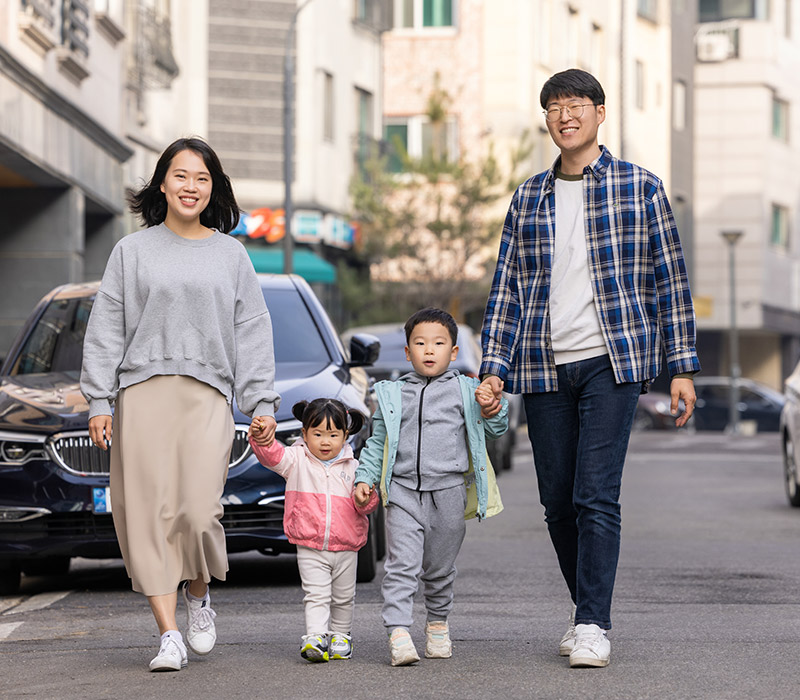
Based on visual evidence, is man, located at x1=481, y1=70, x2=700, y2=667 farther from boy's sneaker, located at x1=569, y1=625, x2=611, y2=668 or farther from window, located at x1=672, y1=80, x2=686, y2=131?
window, located at x1=672, y1=80, x2=686, y2=131

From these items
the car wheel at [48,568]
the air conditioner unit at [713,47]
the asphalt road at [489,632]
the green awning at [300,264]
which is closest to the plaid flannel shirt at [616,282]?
the asphalt road at [489,632]

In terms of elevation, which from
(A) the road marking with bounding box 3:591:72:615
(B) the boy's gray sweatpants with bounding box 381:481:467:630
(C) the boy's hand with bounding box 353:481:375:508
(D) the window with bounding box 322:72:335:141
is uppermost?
(D) the window with bounding box 322:72:335:141

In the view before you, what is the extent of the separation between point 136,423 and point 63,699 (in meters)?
1.06

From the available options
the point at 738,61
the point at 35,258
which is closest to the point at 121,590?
the point at 35,258

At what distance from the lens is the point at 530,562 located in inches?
416

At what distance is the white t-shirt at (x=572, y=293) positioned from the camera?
638 centimetres

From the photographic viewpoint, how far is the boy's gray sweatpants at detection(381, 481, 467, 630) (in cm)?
630

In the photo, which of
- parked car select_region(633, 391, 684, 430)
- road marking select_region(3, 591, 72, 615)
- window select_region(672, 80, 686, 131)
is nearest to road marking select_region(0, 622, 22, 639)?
road marking select_region(3, 591, 72, 615)

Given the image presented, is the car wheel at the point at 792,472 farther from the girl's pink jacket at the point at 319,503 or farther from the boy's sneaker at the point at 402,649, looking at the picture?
the boy's sneaker at the point at 402,649

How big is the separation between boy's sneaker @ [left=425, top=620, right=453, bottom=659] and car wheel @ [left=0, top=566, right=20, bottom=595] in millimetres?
3651

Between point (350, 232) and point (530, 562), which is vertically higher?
point (350, 232)

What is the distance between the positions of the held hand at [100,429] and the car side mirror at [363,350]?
3587 millimetres

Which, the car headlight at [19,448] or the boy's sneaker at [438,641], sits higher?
the car headlight at [19,448]

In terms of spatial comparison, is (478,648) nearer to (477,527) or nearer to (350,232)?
(477,527)
